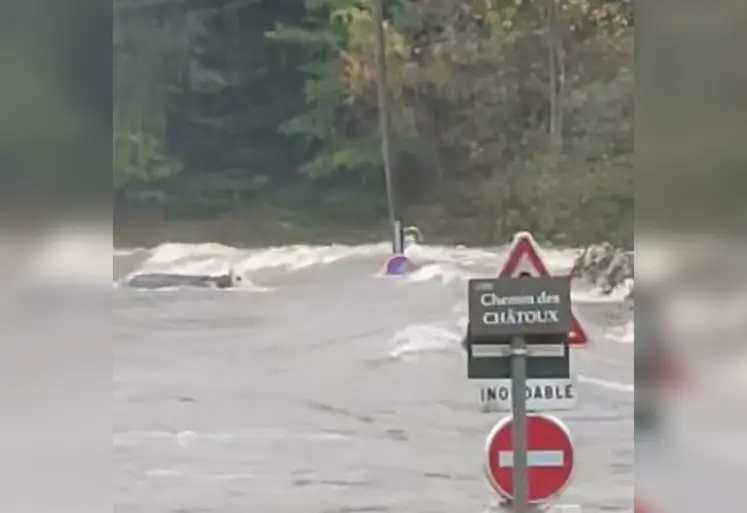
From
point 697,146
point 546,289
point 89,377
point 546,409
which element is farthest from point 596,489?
point 89,377

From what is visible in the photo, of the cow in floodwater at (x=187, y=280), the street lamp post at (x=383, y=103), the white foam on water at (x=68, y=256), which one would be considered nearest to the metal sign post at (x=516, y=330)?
the street lamp post at (x=383, y=103)

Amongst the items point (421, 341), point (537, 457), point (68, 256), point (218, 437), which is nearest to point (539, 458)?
point (537, 457)

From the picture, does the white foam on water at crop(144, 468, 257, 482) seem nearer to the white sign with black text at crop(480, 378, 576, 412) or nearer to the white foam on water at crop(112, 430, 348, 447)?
the white foam on water at crop(112, 430, 348, 447)

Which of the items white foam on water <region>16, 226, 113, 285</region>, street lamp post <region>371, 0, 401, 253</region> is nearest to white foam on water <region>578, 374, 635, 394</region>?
street lamp post <region>371, 0, 401, 253</region>

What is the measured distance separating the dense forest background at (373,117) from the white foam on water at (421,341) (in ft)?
0.49

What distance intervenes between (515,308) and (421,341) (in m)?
0.16

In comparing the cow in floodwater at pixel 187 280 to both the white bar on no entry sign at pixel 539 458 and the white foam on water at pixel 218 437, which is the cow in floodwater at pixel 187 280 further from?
the white bar on no entry sign at pixel 539 458

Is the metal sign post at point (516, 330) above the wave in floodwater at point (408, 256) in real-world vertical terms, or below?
below

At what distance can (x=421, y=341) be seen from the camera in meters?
2.45

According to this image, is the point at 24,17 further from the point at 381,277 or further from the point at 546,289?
the point at 546,289

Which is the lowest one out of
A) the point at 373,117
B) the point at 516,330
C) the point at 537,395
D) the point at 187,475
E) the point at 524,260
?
the point at 187,475

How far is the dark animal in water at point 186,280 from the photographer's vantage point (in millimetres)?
2469

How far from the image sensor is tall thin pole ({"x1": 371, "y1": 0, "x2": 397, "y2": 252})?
2.46 m

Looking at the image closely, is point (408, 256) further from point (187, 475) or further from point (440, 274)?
point (187, 475)
